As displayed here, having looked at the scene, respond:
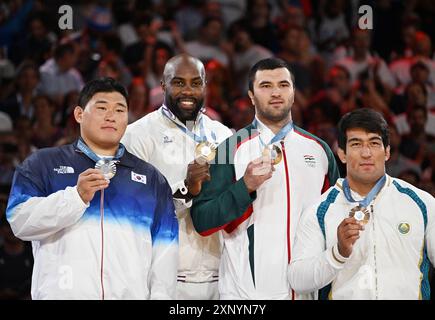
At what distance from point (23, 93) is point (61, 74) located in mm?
395

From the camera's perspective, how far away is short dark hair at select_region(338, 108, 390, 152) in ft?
15.3

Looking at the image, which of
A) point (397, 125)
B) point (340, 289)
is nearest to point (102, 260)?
point (340, 289)

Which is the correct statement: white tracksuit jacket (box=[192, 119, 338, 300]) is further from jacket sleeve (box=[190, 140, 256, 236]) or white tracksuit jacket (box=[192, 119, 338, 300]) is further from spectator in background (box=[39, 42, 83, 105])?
spectator in background (box=[39, 42, 83, 105])

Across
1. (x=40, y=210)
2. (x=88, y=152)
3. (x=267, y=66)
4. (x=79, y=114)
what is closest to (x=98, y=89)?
(x=79, y=114)

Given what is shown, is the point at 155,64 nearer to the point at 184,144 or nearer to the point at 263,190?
the point at 184,144

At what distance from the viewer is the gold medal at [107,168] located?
4504 millimetres

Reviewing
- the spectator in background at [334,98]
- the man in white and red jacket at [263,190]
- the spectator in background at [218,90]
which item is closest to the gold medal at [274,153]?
the man in white and red jacket at [263,190]

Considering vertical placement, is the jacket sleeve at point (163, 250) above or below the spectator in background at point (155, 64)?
below

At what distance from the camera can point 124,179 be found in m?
4.68

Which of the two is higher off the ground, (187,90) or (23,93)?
(23,93)

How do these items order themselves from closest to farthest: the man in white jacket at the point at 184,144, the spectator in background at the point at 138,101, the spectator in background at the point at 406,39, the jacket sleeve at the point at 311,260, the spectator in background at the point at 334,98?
the jacket sleeve at the point at 311,260 < the man in white jacket at the point at 184,144 < the spectator in background at the point at 138,101 < the spectator in background at the point at 334,98 < the spectator in background at the point at 406,39

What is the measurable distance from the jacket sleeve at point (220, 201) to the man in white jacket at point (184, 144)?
0.40ft

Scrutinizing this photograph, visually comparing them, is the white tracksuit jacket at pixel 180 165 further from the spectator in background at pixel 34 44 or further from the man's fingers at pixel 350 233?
the spectator in background at pixel 34 44

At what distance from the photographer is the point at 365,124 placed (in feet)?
15.3
